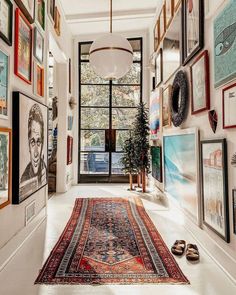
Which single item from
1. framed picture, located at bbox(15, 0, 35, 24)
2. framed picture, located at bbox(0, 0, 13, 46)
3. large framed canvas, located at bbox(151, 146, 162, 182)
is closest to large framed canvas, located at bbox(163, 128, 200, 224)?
large framed canvas, located at bbox(151, 146, 162, 182)

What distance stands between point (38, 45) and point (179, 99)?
213 centimetres

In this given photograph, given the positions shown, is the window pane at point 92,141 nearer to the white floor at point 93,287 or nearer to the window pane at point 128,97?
the window pane at point 128,97

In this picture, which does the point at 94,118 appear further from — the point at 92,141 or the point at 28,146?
the point at 28,146

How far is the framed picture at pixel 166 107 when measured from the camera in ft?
13.9

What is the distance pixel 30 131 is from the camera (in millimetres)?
3057

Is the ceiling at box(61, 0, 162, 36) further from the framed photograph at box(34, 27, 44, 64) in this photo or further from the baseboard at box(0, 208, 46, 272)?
the baseboard at box(0, 208, 46, 272)

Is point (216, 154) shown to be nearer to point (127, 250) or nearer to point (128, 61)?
point (127, 250)

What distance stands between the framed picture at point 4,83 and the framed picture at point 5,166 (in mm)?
184

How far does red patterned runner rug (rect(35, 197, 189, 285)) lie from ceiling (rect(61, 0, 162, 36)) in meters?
4.41

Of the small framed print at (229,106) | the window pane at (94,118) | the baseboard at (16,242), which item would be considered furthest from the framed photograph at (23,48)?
the window pane at (94,118)

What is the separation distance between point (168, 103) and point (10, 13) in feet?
8.86

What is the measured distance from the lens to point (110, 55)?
3.14m

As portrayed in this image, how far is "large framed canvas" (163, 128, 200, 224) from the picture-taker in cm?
294

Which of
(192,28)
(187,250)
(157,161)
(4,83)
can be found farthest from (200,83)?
(157,161)
